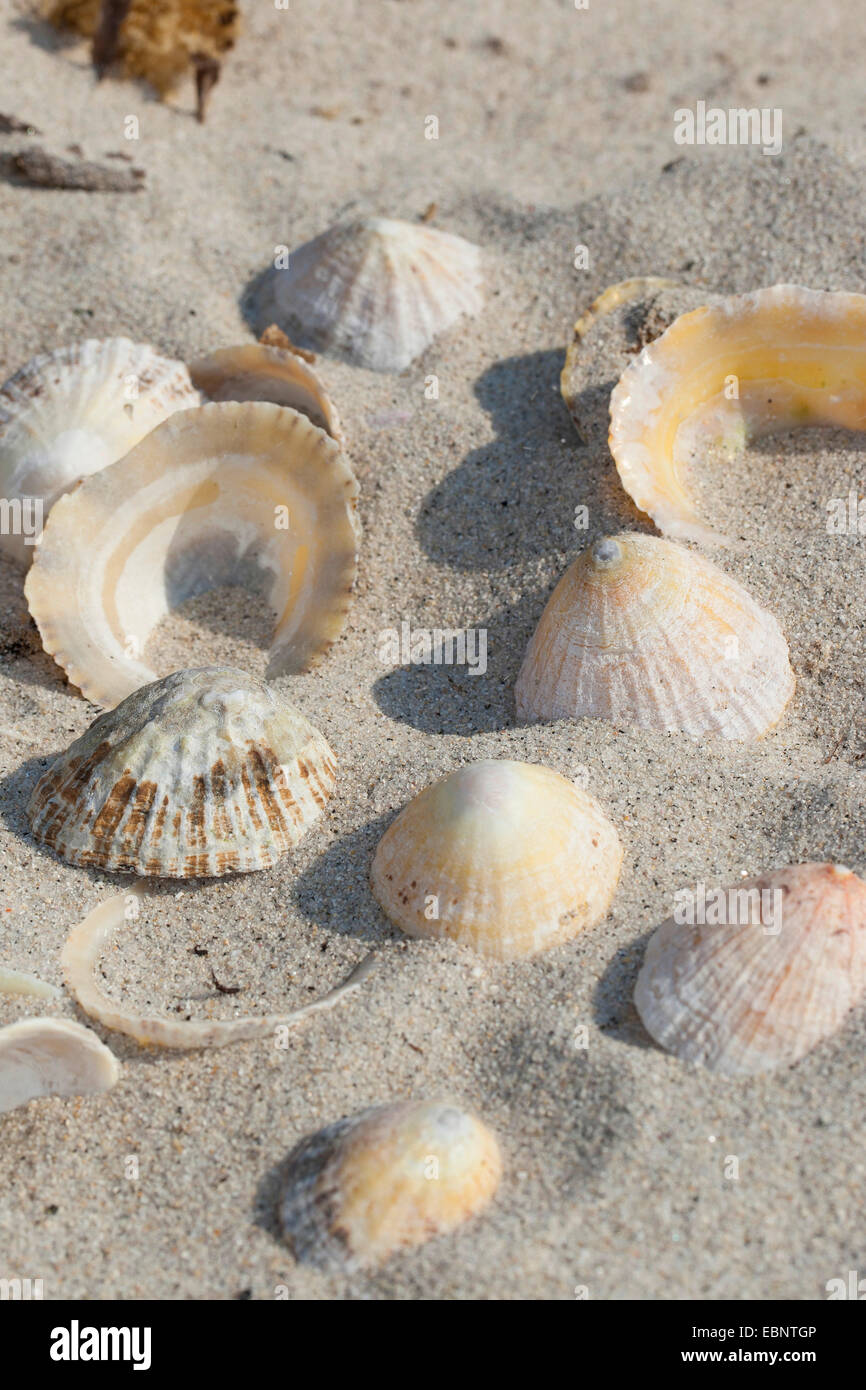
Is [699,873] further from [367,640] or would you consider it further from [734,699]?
[367,640]

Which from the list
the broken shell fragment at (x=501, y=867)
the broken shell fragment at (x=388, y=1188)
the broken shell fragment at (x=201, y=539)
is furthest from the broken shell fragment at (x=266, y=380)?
the broken shell fragment at (x=388, y=1188)

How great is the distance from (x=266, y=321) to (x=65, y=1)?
8.81 ft

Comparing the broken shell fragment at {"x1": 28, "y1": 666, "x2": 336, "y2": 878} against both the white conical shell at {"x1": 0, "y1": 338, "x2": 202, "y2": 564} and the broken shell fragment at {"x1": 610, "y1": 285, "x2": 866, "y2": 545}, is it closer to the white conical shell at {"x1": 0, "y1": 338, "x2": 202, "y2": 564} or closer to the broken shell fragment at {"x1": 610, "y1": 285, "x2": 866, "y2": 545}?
the white conical shell at {"x1": 0, "y1": 338, "x2": 202, "y2": 564}

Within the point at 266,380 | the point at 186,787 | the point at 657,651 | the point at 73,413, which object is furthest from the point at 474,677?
the point at 73,413

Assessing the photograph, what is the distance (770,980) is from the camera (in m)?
2.88

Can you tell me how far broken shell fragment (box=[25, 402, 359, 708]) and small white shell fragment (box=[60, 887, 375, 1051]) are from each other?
1172 mm

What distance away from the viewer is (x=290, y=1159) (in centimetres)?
285

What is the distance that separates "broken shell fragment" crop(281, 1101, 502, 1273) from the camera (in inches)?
104

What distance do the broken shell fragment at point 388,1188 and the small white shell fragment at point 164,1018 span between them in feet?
1.32

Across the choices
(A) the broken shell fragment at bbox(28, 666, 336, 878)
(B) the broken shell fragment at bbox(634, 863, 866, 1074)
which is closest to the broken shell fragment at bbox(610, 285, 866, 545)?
(A) the broken shell fragment at bbox(28, 666, 336, 878)

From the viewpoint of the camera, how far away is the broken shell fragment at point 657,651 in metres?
3.79

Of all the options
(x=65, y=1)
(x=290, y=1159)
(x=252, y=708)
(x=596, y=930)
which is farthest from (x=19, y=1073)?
(x=65, y=1)

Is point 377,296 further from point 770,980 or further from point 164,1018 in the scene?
point 770,980

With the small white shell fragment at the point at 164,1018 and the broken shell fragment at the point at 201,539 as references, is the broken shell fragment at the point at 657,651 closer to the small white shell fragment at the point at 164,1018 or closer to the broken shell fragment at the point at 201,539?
the broken shell fragment at the point at 201,539
